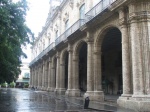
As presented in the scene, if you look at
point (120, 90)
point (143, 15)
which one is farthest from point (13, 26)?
point (120, 90)

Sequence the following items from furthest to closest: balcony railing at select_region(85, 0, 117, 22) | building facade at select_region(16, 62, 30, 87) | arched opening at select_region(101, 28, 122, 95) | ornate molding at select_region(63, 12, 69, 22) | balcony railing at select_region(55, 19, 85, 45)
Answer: building facade at select_region(16, 62, 30, 87), ornate molding at select_region(63, 12, 69, 22), arched opening at select_region(101, 28, 122, 95), balcony railing at select_region(55, 19, 85, 45), balcony railing at select_region(85, 0, 117, 22)

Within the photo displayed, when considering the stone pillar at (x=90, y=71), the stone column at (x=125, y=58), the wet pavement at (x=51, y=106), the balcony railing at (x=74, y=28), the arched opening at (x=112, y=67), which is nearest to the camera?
the wet pavement at (x=51, y=106)

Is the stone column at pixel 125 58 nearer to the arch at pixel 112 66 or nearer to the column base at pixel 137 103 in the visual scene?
the column base at pixel 137 103

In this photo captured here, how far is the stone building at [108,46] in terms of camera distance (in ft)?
45.3

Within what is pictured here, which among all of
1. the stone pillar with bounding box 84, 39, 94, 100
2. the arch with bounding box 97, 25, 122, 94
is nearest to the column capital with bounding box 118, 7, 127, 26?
the stone pillar with bounding box 84, 39, 94, 100

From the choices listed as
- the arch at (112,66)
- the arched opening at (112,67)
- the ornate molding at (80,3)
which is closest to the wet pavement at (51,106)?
the arch at (112,66)

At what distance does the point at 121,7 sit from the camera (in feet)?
50.5

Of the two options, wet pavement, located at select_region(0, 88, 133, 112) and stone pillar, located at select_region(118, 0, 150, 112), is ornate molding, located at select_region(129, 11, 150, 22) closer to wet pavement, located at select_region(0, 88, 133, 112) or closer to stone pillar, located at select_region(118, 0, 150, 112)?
stone pillar, located at select_region(118, 0, 150, 112)

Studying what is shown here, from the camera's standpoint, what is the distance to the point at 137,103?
13062 mm

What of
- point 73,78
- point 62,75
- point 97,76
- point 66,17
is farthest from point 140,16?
point 62,75

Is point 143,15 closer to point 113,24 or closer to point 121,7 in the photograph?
point 121,7

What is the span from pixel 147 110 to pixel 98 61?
26.0 ft

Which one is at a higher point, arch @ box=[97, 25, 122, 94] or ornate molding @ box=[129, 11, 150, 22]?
ornate molding @ box=[129, 11, 150, 22]

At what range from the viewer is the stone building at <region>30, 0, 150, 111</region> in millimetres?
13812
